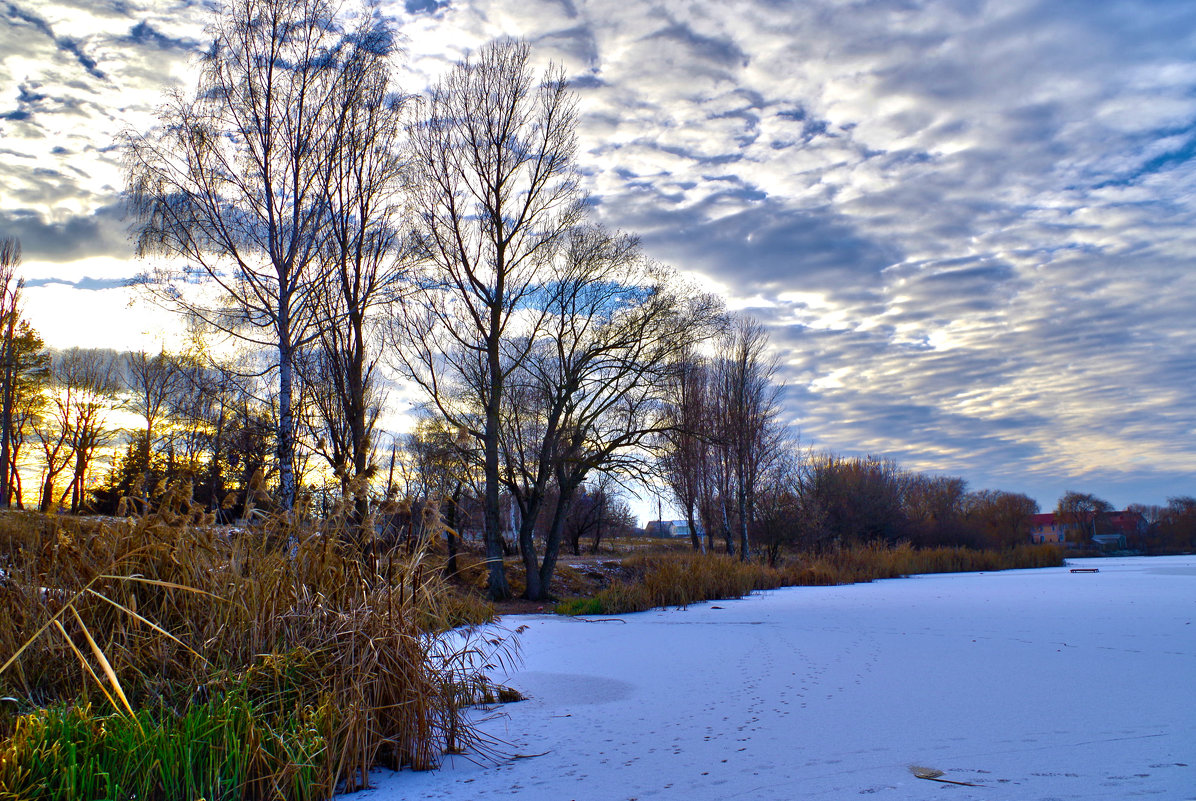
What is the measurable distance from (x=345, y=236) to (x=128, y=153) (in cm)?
306

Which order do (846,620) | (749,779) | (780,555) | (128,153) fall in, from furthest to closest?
(780,555)
(128,153)
(846,620)
(749,779)

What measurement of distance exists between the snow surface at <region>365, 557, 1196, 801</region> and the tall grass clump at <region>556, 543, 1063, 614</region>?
10.3ft

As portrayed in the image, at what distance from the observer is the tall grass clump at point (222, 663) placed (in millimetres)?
1973

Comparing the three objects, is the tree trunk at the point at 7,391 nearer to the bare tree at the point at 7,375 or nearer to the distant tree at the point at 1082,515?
the bare tree at the point at 7,375

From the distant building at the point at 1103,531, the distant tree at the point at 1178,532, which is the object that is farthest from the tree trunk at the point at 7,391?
the distant tree at the point at 1178,532

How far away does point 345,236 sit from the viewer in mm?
11227

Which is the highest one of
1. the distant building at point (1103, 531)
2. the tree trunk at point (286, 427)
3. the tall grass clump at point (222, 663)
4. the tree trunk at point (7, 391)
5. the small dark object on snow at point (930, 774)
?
the tree trunk at point (7, 391)

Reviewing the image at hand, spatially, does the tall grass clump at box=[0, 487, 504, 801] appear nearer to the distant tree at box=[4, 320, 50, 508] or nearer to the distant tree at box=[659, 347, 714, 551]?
the distant tree at box=[659, 347, 714, 551]

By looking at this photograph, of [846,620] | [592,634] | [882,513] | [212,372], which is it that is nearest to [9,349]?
[212,372]

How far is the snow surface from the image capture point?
2.16 m

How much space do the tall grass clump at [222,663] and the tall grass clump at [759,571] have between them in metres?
6.17

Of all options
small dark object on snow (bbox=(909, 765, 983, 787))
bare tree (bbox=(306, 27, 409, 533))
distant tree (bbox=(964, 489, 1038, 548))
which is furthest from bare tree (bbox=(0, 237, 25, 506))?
distant tree (bbox=(964, 489, 1038, 548))

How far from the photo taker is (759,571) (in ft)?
39.3

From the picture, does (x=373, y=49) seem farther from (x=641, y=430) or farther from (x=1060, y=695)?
(x=1060, y=695)
